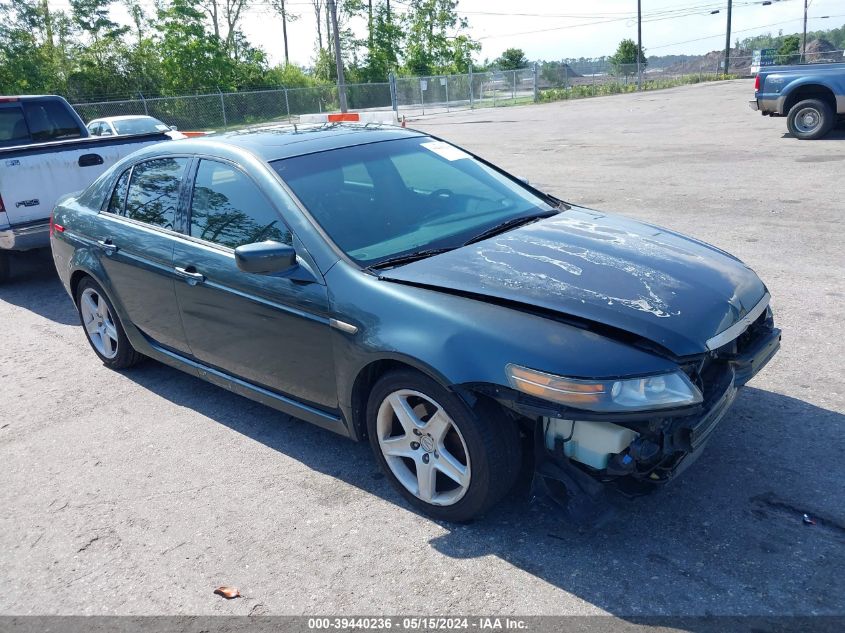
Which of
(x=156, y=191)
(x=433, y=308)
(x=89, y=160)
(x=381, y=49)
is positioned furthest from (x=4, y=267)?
(x=381, y=49)

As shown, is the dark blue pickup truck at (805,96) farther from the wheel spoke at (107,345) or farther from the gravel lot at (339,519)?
the wheel spoke at (107,345)

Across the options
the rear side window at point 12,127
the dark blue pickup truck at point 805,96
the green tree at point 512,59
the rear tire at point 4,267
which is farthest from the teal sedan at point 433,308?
the green tree at point 512,59

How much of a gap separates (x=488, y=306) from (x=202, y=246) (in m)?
1.90

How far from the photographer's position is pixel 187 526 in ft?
11.7

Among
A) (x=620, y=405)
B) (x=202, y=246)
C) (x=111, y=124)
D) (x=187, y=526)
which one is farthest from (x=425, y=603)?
(x=111, y=124)

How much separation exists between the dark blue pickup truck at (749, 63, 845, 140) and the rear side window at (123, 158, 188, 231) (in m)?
13.3

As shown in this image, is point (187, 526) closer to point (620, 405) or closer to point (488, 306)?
point (488, 306)

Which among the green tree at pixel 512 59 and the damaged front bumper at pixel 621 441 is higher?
the green tree at pixel 512 59

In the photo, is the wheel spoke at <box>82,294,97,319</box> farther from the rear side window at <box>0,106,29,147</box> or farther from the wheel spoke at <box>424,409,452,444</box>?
the rear side window at <box>0,106,29,147</box>

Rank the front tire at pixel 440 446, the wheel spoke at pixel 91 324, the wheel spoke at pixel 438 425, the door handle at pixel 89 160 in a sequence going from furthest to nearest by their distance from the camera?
the door handle at pixel 89 160
the wheel spoke at pixel 91 324
the wheel spoke at pixel 438 425
the front tire at pixel 440 446

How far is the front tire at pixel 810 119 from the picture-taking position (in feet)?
46.6

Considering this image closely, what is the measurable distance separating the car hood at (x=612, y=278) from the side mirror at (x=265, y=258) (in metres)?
0.49

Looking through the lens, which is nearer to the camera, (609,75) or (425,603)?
(425,603)

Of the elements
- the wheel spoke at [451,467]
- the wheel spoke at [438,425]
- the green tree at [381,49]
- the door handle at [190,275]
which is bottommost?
the wheel spoke at [451,467]
